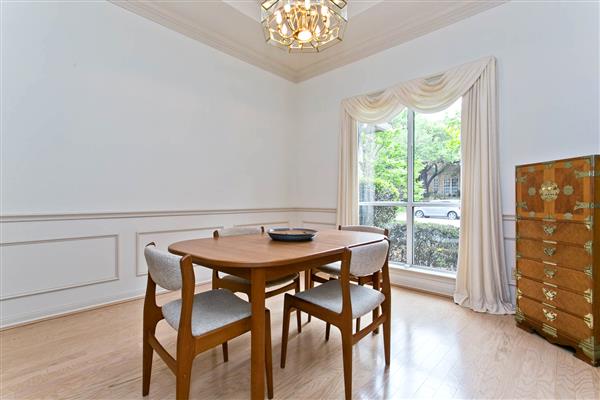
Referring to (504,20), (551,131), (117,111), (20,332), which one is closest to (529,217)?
(551,131)

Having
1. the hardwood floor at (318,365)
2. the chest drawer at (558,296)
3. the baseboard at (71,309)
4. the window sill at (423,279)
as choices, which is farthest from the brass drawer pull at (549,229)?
the baseboard at (71,309)

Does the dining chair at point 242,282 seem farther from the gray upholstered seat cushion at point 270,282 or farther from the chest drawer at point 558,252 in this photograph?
the chest drawer at point 558,252

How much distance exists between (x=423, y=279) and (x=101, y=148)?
352 cm

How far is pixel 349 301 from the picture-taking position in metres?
1.42

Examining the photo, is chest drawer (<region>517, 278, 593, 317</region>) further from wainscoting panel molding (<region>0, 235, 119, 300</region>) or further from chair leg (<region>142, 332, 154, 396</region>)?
wainscoting panel molding (<region>0, 235, 119, 300</region>)

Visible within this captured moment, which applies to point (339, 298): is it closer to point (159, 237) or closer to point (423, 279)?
point (423, 279)

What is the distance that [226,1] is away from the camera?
9.00 feet

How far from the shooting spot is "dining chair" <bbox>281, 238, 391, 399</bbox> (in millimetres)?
1392

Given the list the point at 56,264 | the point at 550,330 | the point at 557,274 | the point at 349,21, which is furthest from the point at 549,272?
the point at 56,264

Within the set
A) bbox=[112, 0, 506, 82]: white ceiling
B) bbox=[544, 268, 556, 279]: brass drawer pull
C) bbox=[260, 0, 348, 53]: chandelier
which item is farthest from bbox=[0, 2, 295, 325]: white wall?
bbox=[544, 268, 556, 279]: brass drawer pull

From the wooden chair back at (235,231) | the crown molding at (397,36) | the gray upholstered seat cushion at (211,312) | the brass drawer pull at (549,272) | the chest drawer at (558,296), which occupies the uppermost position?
the crown molding at (397,36)

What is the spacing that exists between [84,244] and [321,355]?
7.44 ft

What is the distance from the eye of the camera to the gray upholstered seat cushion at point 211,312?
1251mm

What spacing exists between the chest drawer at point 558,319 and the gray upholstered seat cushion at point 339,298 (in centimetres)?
127
